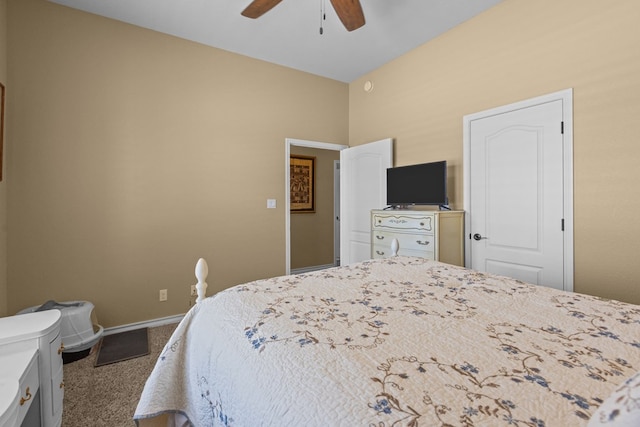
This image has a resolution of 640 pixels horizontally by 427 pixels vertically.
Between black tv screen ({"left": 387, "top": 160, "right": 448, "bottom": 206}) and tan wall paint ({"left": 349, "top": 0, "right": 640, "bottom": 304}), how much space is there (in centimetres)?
23

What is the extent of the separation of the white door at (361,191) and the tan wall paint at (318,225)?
1.10 metres

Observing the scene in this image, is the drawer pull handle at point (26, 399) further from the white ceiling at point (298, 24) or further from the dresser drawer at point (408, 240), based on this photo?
the white ceiling at point (298, 24)

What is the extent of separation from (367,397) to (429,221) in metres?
2.31

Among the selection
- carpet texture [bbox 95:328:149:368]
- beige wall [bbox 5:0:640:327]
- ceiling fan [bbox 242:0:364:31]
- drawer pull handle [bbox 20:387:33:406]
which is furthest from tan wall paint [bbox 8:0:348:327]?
drawer pull handle [bbox 20:387:33:406]

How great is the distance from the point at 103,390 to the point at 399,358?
2.12 metres

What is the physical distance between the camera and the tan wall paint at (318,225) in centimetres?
519

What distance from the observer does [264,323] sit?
100cm

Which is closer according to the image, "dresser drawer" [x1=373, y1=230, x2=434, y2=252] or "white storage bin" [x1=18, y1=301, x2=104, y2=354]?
"white storage bin" [x1=18, y1=301, x2=104, y2=354]

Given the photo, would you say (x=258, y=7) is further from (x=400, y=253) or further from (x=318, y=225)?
(x=318, y=225)

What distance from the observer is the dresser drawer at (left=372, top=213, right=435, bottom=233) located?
2748 millimetres

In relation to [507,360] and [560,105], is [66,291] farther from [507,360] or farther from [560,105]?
[560,105]

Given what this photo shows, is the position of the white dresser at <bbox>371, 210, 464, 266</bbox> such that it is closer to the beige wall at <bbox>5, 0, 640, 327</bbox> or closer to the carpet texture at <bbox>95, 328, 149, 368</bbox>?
the beige wall at <bbox>5, 0, 640, 327</bbox>

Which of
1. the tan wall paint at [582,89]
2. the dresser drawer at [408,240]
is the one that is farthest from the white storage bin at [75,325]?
the tan wall paint at [582,89]

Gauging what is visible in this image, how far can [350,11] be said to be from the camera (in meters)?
2.07
